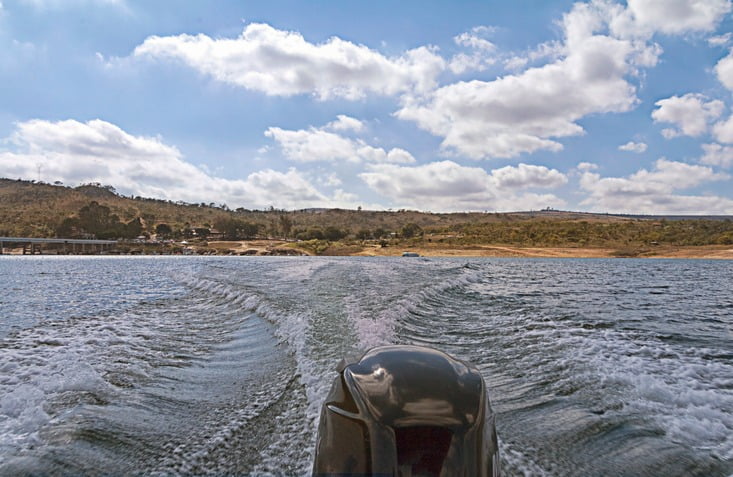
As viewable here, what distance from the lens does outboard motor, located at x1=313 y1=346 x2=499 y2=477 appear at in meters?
1.55

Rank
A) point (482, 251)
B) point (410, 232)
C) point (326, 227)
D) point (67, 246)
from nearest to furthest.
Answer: point (482, 251)
point (67, 246)
point (410, 232)
point (326, 227)

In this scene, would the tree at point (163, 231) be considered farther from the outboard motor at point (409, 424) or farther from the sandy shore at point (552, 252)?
the outboard motor at point (409, 424)

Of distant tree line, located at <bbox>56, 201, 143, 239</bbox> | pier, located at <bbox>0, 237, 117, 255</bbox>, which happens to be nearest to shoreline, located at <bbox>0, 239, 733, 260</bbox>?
pier, located at <bbox>0, 237, 117, 255</bbox>

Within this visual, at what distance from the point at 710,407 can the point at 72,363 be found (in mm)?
6309

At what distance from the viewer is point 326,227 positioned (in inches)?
3383

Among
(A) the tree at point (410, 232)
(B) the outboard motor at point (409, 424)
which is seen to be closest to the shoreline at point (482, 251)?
(A) the tree at point (410, 232)

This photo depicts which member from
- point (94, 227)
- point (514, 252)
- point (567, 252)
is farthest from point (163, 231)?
point (567, 252)

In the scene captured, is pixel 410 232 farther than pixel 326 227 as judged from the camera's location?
No

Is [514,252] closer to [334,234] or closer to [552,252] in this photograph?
[552,252]

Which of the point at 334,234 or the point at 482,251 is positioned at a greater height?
the point at 334,234

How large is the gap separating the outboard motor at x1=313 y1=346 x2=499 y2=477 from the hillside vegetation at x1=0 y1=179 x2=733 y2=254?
180ft

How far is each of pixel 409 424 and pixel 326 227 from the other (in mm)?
84856

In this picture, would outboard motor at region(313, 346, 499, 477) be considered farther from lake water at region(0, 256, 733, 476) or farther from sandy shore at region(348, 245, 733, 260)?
sandy shore at region(348, 245, 733, 260)

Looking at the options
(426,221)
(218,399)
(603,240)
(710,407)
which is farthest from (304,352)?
(426,221)
